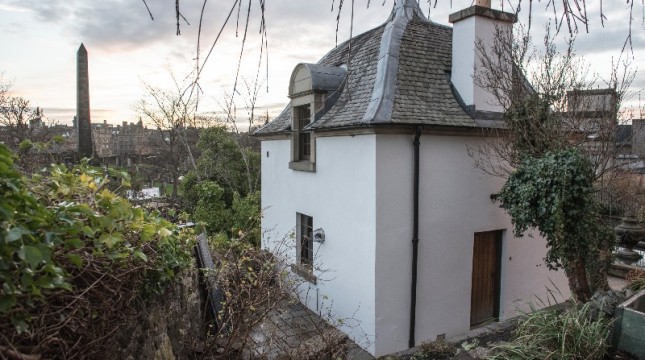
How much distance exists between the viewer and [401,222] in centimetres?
784

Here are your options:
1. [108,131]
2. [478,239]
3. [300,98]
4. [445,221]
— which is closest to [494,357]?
[445,221]

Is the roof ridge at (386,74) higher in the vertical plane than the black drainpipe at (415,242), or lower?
higher

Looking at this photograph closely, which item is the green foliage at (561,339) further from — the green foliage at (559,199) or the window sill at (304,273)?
the window sill at (304,273)

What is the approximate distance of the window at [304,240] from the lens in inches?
400

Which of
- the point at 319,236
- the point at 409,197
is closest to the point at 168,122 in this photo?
the point at 319,236

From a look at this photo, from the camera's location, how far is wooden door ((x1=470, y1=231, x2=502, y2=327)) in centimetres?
894

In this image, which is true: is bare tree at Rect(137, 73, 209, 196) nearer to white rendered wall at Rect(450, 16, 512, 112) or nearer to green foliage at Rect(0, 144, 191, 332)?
white rendered wall at Rect(450, 16, 512, 112)

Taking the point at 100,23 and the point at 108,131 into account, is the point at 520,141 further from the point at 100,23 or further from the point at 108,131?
the point at 108,131

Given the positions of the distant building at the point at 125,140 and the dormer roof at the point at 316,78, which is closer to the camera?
the dormer roof at the point at 316,78

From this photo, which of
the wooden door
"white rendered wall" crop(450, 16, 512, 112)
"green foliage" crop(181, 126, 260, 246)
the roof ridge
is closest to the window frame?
the roof ridge

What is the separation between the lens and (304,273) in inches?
388

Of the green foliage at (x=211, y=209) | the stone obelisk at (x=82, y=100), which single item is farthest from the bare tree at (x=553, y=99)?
the stone obelisk at (x=82, y=100)

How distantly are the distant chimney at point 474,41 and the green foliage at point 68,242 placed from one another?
7234mm

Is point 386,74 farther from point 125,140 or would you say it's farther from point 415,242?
point 125,140
